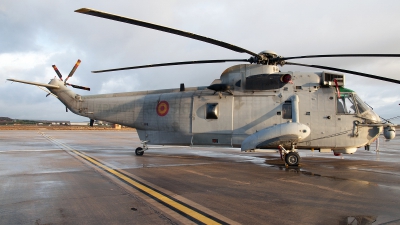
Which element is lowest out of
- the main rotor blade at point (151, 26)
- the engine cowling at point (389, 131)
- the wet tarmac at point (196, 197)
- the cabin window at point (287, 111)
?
the wet tarmac at point (196, 197)

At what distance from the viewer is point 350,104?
1158 cm

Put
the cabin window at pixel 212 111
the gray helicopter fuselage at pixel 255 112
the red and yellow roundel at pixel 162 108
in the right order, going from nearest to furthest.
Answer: the gray helicopter fuselage at pixel 255 112 < the cabin window at pixel 212 111 < the red and yellow roundel at pixel 162 108

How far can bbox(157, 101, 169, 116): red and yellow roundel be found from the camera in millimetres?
Result: 13695

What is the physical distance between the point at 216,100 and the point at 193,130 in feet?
5.80

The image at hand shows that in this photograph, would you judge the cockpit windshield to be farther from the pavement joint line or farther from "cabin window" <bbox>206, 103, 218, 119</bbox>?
the pavement joint line

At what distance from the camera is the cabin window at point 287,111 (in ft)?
38.8

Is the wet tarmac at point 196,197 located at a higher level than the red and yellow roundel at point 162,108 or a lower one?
lower

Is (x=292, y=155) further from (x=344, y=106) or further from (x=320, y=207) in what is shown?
(x=320, y=207)

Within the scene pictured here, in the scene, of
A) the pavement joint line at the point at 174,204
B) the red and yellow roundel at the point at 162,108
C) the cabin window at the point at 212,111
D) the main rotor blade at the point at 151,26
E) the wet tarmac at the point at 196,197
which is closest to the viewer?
the pavement joint line at the point at 174,204

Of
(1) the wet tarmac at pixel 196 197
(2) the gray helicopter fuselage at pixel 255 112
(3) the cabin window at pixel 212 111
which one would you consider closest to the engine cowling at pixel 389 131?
(2) the gray helicopter fuselage at pixel 255 112

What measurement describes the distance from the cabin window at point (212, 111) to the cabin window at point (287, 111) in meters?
2.91

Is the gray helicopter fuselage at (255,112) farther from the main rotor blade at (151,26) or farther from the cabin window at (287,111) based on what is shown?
the main rotor blade at (151,26)

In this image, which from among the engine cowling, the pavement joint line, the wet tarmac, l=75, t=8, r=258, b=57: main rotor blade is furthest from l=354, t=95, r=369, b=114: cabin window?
the pavement joint line

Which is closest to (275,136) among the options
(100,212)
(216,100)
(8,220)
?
(216,100)
